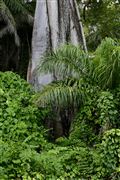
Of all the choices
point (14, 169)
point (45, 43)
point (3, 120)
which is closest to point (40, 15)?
point (45, 43)

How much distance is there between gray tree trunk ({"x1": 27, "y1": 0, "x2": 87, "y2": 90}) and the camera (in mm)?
13055

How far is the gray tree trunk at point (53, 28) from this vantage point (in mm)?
13055

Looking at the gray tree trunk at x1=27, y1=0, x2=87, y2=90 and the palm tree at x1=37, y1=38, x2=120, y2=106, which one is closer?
the palm tree at x1=37, y1=38, x2=120, y2=106

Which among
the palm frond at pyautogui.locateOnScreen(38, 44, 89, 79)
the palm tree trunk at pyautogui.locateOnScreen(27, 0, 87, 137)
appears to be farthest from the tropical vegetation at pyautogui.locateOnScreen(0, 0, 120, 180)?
the palm tree trunk at pyautogui.locateOnScreen(27, 0, 87, 137)

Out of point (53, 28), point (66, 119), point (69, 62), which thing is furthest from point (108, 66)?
point (53, 28)

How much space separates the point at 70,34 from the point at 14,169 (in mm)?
7382

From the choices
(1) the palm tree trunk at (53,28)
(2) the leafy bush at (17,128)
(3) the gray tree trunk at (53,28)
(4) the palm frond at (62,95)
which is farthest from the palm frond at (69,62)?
(3) the gray tree trunk at (53,28)

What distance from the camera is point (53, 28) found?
13203 millimetres

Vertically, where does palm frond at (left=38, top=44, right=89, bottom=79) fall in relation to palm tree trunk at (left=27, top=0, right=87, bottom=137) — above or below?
below

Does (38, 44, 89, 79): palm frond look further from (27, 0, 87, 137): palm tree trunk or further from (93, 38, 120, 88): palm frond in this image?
(27, 0, 87, 137): palm tree trunk

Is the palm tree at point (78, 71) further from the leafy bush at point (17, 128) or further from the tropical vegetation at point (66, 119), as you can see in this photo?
the leafy bush at point (17, 128)

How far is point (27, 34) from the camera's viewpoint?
15.7 m

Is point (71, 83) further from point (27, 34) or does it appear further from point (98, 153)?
point (27, 34)

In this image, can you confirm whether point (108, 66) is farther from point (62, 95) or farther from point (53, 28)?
point (53, 28)
